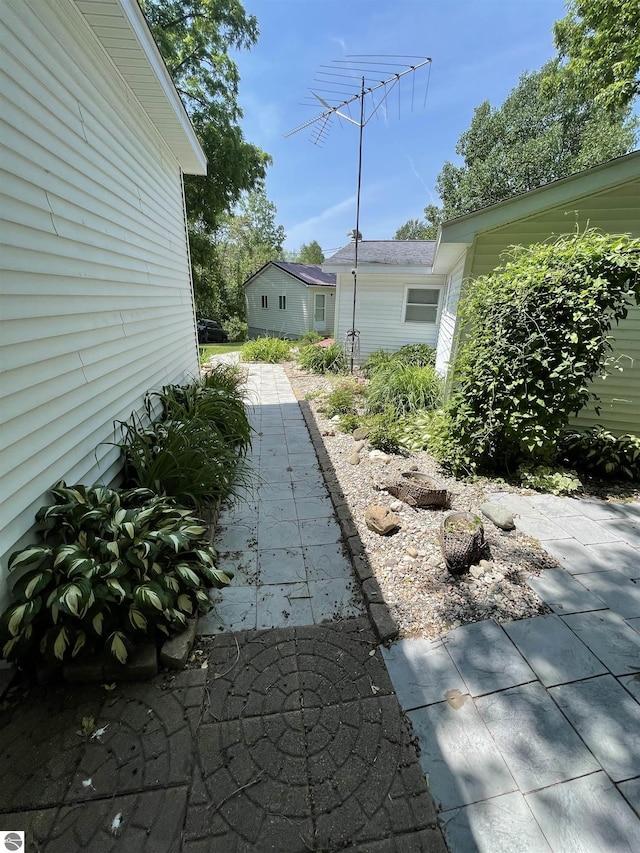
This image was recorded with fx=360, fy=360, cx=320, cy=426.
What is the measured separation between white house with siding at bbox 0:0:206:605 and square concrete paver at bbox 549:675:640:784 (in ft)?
8.54

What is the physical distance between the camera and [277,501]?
3.40 meters

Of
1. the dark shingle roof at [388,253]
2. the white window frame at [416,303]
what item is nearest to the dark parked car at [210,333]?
the dark shingle roof at [388,253]

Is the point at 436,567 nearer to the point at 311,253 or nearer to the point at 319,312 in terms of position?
the point at 319,312

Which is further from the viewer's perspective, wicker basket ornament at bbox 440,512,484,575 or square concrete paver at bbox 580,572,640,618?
wicker basket ornament at bbox 440,512,484,575

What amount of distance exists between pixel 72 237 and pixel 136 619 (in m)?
2.25

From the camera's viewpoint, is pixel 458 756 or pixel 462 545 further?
pixel 462 545

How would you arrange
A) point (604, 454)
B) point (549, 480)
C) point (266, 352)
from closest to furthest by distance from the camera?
point (549, 480), point (604, 454), point (266, 352)

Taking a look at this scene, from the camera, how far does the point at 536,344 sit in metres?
3.26

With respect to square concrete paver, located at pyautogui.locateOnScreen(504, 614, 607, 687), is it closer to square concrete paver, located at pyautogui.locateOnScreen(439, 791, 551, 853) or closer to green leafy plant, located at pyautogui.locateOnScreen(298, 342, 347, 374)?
square concrete paver, located at pyautogui.locateOnScreen(439, 791, 551, 853)

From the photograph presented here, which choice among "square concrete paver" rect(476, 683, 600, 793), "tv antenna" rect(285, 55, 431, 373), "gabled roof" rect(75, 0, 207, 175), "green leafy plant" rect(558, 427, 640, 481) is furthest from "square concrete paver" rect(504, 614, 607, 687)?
"tv antenna" rect(285, 55, 431, 373)

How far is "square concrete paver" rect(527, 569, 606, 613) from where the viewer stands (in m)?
2.16

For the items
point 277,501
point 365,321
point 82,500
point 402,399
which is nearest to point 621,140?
point 365,321

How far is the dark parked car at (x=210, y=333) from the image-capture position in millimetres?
17547

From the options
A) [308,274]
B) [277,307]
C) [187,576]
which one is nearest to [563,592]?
[187,576]
